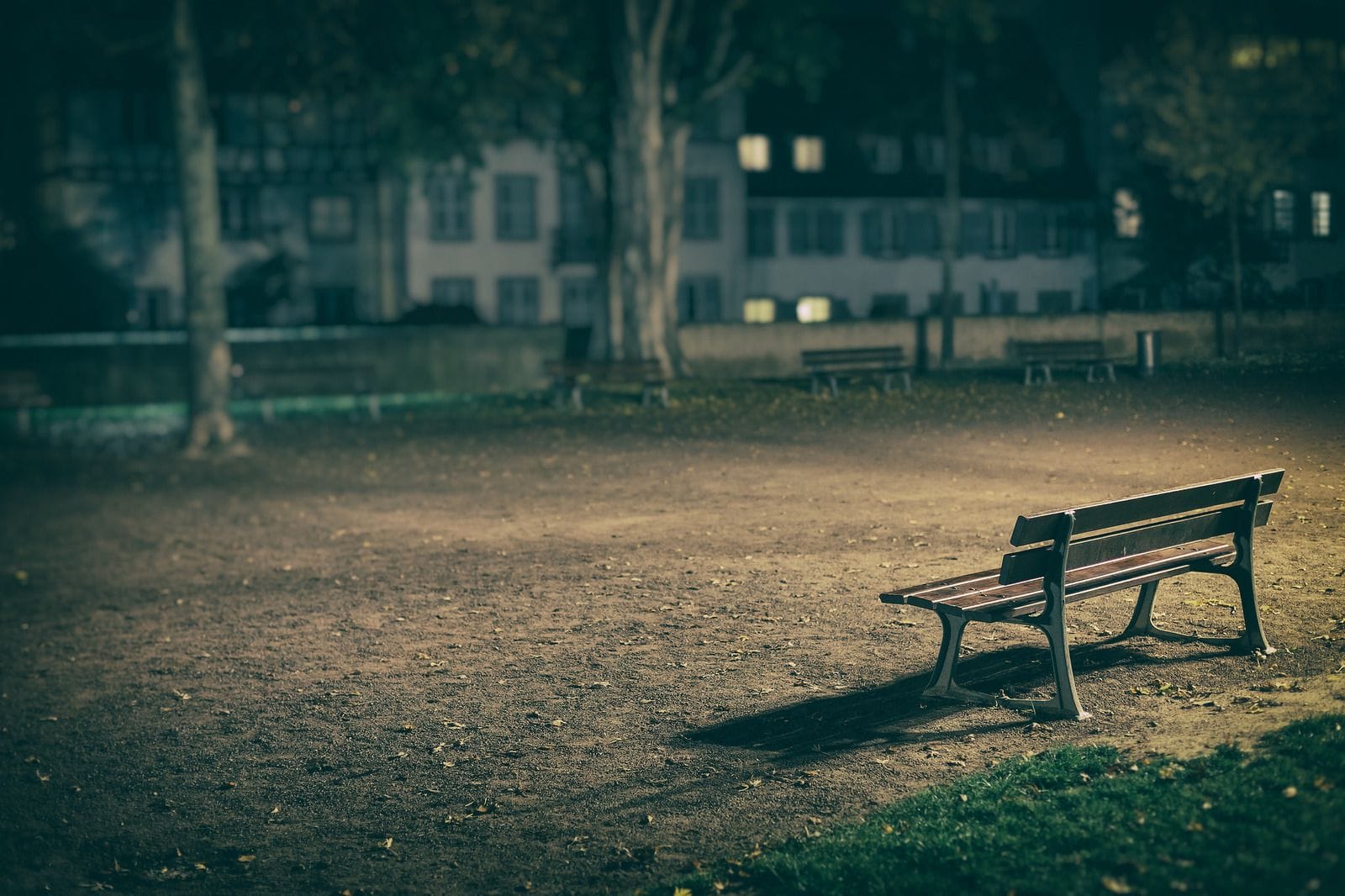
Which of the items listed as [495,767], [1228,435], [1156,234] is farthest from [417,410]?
[1156,234]

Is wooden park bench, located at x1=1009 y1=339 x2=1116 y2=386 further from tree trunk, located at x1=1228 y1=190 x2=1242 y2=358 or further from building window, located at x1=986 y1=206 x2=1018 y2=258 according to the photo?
building window, located at x1=986 y1=206 x2=1018 y2=258

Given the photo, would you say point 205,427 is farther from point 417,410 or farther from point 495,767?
point 495,767

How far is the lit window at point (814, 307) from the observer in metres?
56.3

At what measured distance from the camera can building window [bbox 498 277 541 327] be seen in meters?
51.7

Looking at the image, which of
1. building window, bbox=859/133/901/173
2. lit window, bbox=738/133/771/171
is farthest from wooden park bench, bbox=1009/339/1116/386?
building window, bbox=859/133/901/173

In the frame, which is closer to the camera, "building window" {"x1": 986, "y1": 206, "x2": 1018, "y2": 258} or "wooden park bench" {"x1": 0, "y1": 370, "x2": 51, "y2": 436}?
"wooden park bench" {"x1": 0, "y1": 370, "x2": 51, "y2": 436}

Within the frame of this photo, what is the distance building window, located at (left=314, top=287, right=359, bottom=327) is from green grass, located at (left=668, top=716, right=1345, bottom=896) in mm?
44356

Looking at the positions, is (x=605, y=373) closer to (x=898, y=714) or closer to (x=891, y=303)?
(x=898, y=714)

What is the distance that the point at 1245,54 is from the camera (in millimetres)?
46312

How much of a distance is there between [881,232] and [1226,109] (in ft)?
69.4

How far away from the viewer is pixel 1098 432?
19.5 meters

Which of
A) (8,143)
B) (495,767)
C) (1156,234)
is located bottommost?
(495,767)

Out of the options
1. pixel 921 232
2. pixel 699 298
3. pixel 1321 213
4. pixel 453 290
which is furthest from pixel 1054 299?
pixel 453 290

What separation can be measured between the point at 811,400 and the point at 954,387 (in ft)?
10.4
